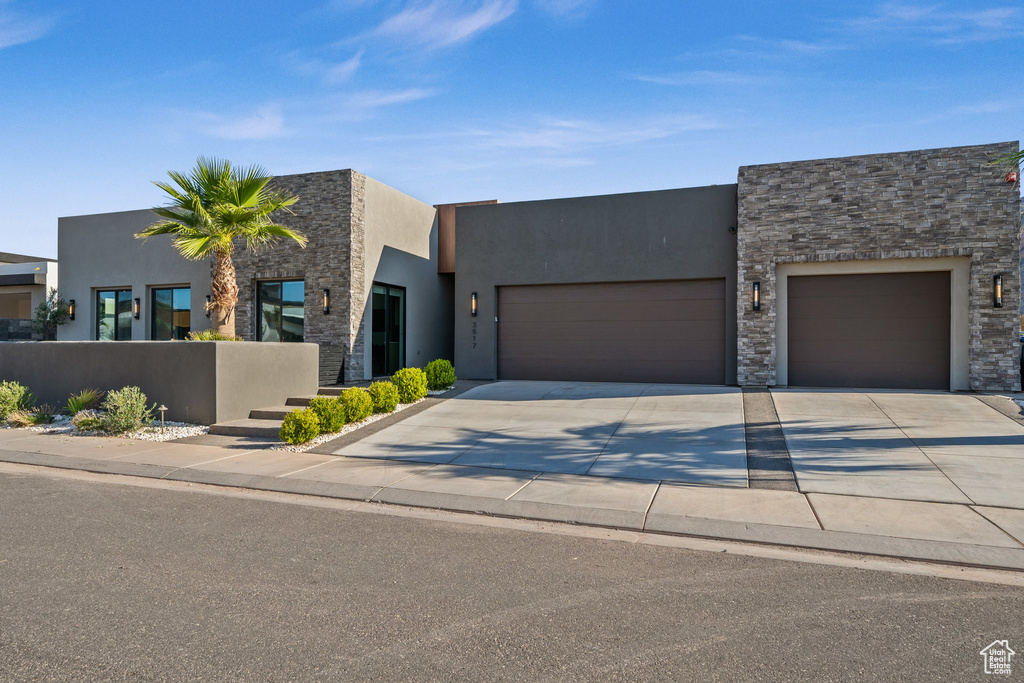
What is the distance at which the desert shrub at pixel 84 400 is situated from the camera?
11.1m

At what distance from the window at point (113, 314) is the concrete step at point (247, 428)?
34.4ft

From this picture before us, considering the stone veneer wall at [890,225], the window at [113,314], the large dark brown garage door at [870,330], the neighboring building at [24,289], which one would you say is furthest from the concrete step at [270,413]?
the neighboring building at [24,289]

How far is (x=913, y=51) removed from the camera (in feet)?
34.4

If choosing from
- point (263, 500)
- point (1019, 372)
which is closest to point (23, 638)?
point (263, 500)

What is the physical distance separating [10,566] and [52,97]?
11153 millimetres

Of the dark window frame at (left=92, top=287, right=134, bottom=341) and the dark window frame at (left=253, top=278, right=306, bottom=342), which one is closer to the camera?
the dark window frame at (left=253, top=278, right=306, bottom=342)

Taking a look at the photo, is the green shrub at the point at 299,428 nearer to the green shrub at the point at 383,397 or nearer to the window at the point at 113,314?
the green shrub at the point at 383,397

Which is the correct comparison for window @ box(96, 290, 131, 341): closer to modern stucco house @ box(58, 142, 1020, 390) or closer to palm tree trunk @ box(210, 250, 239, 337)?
modern stucco house @ box(58, 142, 1020, 390)

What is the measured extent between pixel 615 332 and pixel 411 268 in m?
6.54

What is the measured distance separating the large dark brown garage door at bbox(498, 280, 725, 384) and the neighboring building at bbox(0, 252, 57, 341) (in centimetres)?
1578

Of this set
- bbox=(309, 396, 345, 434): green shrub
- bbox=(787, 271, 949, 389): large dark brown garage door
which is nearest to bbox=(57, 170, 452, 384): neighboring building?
bbox=(309, 396, 345, 434): green shrub

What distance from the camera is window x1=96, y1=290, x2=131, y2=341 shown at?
18.6m

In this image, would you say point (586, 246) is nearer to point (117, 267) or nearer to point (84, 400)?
point (84, 400)

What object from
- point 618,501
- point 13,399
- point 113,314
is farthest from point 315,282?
point 618,501
